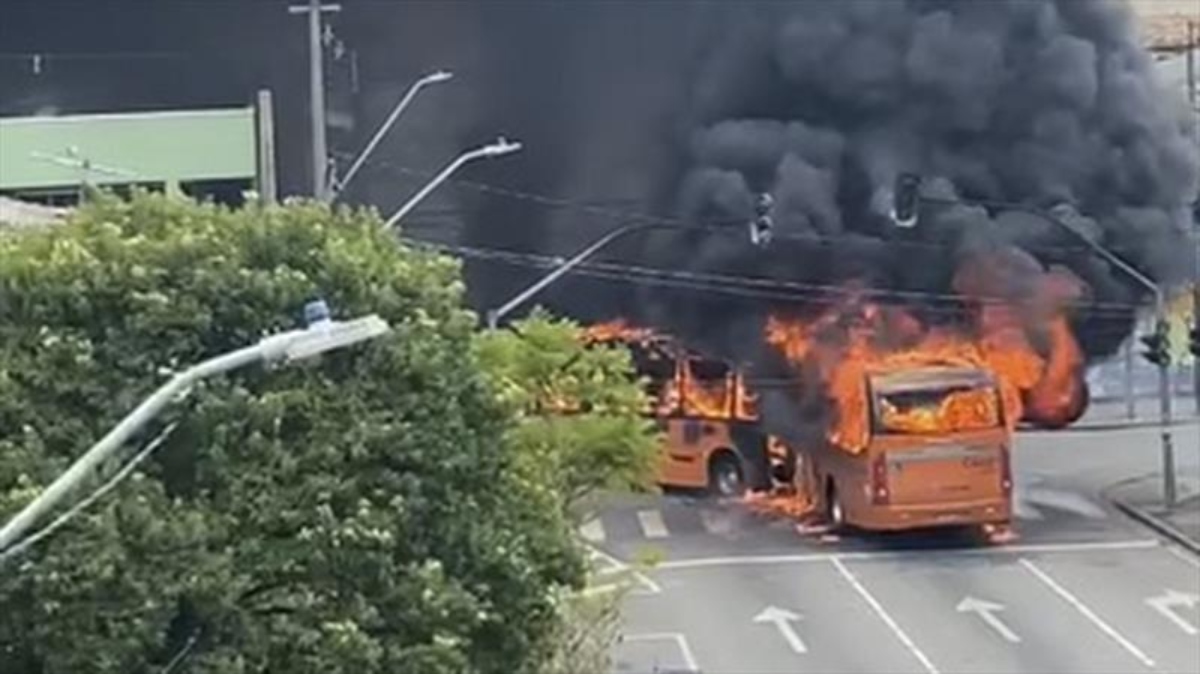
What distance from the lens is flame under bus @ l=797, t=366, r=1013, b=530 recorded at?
139 feet

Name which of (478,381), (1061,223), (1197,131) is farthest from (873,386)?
(478,381)

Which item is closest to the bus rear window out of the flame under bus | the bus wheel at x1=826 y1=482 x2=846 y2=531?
the flame under bus

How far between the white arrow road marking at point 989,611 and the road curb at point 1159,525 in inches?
214

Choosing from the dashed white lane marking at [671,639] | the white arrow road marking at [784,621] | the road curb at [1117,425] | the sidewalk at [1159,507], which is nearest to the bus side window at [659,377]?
the sidewalk at [1159,507]

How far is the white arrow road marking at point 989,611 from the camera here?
3609 centimetres

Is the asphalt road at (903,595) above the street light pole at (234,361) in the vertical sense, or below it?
below

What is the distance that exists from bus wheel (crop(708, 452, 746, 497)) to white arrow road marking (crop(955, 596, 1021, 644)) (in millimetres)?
9904

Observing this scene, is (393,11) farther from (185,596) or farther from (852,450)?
(185,596)

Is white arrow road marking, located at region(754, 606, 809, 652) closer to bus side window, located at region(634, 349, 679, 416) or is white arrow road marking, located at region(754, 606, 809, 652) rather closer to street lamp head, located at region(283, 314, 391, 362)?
bus side window, located at region(634, 349, 679, 416)

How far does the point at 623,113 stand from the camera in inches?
2274

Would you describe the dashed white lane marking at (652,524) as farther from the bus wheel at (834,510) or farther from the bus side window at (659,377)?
the bus wheel at (834,510)

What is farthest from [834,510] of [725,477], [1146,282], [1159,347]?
[1146,282]

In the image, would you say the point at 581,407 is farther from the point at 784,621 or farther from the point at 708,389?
the point at 708,389

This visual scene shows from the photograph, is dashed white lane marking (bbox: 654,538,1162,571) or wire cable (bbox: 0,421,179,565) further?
dashed white lane marking (bbox: 654,538,1162,571)
